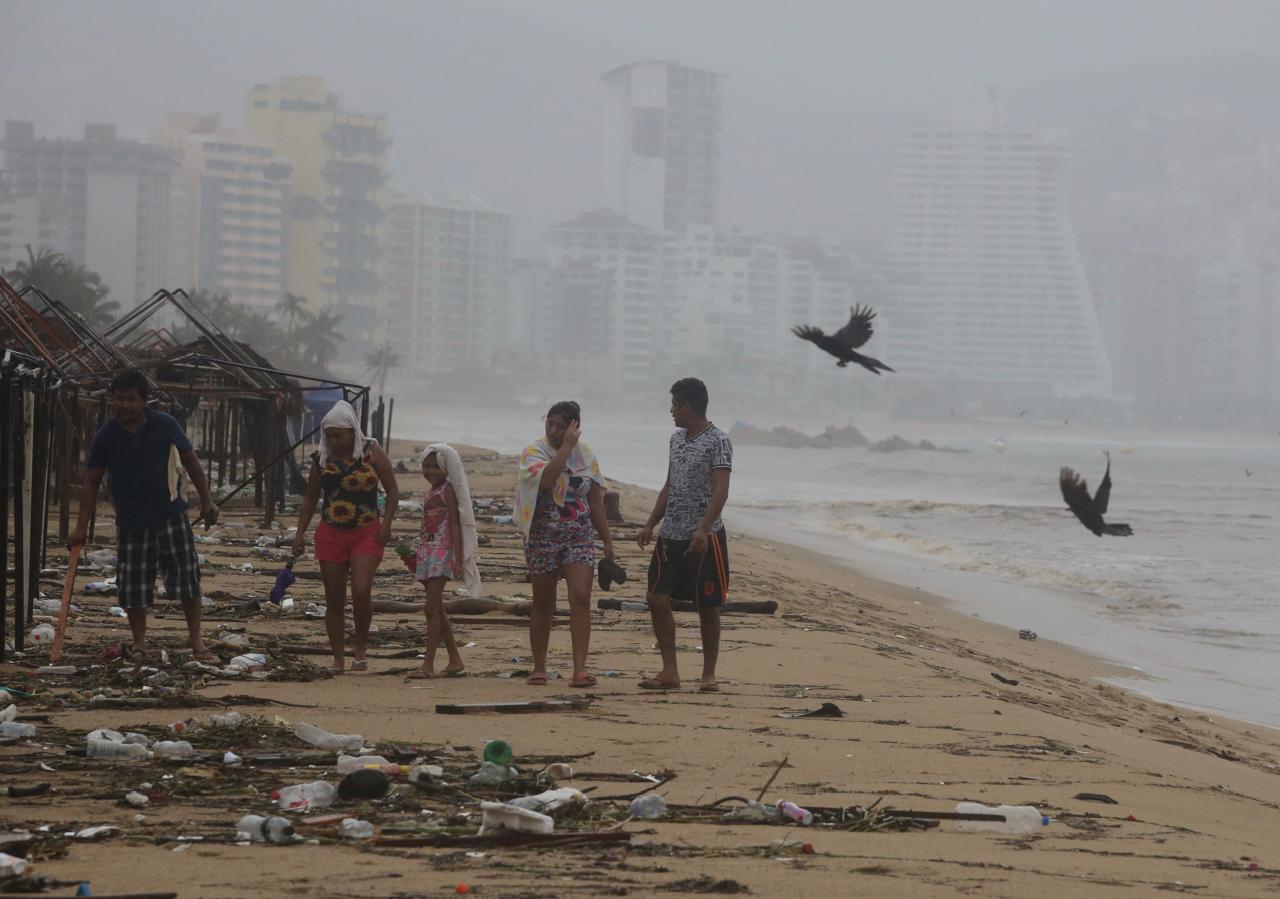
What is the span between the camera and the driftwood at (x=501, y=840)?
183 inches

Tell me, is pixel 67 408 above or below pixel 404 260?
below

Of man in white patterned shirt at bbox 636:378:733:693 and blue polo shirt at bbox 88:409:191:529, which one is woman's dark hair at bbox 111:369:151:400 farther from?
man in white patterned shirt at bbox 636:378:733:693

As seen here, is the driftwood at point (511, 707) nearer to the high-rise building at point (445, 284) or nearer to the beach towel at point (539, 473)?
the beach towel at point (539, 473)

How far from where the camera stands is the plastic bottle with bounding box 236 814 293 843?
4652mm

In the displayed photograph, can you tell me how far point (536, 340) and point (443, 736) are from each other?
180 metres

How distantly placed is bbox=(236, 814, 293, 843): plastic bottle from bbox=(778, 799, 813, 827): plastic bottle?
1.62 m

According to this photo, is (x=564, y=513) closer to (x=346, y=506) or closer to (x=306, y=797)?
(x=346, y=506)

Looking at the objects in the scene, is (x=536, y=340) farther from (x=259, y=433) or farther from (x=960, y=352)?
(x=259, y=433)

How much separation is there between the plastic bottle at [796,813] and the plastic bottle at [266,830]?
162cm

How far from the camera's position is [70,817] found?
4816 mm

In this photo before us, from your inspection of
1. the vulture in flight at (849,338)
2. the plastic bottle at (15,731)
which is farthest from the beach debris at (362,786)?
the vulture in flight at (849,338)

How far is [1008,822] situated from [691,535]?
2858mm

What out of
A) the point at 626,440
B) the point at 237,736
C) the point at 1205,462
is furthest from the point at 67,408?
the point at 1205,462

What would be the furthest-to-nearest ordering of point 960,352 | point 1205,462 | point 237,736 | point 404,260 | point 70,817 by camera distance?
point 960,352 < point 404,260 < point 1205,462 < point 237,736 < point 70,817
